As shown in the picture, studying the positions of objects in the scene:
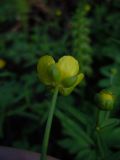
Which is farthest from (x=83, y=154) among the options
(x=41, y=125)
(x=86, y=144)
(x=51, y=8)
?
(x=51, y=8)

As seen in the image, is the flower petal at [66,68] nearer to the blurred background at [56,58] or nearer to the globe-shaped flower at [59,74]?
the globe-shaped flower at [59,74]

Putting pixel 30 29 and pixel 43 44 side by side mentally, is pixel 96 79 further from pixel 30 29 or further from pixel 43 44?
pixel 30 29

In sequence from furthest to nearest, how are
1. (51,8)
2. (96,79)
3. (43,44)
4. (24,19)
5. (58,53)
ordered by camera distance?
(51,8) → (24,19) → (96,79) → (43,44) → (58,53)

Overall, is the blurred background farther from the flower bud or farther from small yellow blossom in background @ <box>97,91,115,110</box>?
the flower bud

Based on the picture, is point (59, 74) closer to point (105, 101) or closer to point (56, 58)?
point (105, 101)

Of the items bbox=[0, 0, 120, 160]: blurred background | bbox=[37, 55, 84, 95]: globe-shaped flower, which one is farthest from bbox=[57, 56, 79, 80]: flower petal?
bbox=[0, 0, 120, 160]: blurred background
